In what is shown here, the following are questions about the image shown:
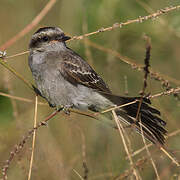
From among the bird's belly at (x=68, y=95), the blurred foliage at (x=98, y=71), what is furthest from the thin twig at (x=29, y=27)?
the bird's belly at (x=68, y=95)

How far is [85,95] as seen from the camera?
4.95 meters

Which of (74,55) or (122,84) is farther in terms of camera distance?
(122,84)

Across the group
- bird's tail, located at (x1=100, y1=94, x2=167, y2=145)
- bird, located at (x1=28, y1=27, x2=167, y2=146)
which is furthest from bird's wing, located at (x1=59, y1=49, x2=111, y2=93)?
bird's tail, located at (x1=100, y1=94, x2=167, y2=145)

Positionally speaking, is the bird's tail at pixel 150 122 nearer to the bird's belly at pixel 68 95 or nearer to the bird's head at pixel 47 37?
the bird's belly at pixel 68 95

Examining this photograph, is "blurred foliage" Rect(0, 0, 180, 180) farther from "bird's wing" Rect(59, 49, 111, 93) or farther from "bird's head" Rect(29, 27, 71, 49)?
"bird's head" Rect(29, 27, 71, 49)

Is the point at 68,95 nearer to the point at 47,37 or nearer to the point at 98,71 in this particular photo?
the point at 47,37

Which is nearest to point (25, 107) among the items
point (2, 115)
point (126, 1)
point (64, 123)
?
point (64, 123)

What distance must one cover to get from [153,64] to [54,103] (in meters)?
2.95

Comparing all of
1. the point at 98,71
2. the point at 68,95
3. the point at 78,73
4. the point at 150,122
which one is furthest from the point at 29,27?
the point at 98,71

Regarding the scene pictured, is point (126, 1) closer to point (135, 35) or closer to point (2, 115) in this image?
point (135, 35)

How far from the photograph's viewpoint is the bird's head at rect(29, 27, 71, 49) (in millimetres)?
4914

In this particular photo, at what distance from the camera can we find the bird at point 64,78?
4.76 meters

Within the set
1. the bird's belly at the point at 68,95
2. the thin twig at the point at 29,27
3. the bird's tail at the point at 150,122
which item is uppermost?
the bird's belly at the point at 68,95

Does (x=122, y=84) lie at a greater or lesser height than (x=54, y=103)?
greater
